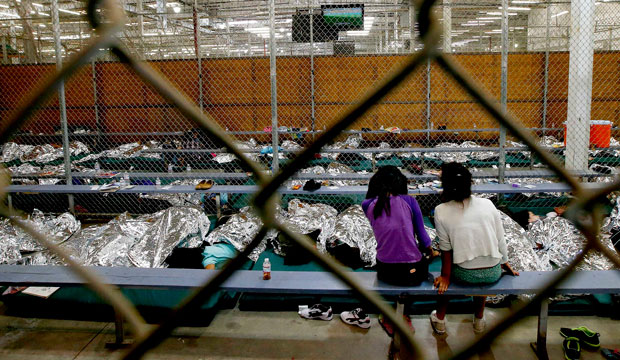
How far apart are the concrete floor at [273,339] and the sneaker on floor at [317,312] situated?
0.05 m

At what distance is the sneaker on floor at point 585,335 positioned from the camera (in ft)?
9.68

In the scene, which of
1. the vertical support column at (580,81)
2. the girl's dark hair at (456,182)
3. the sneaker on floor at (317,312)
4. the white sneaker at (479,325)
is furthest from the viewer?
the vertical support column at (580,81)

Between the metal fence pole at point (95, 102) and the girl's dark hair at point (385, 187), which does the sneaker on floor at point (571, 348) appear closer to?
the girl's dark hair at point (385, 187)

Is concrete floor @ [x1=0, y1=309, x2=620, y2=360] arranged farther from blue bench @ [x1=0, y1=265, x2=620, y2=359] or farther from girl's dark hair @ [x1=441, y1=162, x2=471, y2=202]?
girl's dark hair @ [x1=441, y1=162, x2=471, y2=202]

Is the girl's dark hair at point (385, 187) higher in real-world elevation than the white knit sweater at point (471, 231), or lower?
higher

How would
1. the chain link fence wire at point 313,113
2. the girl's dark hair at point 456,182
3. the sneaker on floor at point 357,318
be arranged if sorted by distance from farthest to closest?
the chain link fence wire at point 313,113, the sneaker on floor at point 357,318, the girl's dark hair at point 456,182

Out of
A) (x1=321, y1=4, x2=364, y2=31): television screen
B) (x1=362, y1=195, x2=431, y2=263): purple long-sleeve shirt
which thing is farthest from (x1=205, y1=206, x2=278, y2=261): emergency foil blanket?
(x1=321, y1=4, x2=364, y2=31): television screen

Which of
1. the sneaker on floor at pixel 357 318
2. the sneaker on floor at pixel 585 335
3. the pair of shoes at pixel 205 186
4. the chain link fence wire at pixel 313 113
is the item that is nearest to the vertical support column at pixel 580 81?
the chain link fence wire at pixel 313 113

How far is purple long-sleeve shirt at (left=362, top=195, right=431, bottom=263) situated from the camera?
2.96m

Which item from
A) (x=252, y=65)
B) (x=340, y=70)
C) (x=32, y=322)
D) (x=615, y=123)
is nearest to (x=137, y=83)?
(x=252, y=65)

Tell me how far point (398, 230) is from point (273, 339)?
1352mm

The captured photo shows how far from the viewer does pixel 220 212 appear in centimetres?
577

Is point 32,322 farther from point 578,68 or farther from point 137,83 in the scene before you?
point 137,83

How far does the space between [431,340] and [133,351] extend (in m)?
3.00
